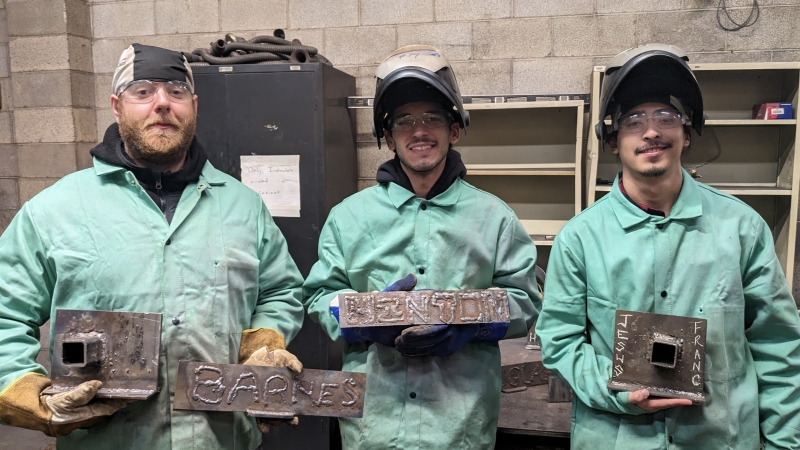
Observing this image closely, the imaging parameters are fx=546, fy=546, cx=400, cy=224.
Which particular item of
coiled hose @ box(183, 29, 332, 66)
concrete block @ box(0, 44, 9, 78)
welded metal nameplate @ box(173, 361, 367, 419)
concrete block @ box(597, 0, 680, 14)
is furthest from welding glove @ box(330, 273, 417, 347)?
concrete block @ box(0, 44, 9, 78)

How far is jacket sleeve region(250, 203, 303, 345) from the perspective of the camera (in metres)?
1.56

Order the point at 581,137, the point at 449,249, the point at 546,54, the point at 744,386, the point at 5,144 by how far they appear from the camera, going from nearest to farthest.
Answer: the point at 744,386 → the point at 449,249 → the point at 581,137 → the point at 546,54 → the point at 5,144

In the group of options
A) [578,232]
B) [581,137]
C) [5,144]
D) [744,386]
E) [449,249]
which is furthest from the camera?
[5,144]

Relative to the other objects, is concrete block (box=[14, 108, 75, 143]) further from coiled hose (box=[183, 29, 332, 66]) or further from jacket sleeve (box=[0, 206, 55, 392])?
jacket sleeve (box=[0, 206, 55, 392])

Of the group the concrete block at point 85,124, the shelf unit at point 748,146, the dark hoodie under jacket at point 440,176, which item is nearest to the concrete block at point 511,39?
the shelf unit at point 748,146

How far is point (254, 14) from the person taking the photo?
11.3 feet

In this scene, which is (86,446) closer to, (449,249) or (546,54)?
(449,249)

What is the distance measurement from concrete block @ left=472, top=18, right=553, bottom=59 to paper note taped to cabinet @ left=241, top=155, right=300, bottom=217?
1.34 meters

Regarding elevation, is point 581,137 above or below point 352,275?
above

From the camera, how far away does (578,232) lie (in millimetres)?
1419

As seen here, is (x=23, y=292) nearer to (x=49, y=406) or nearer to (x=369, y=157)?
(x=49, y=406)

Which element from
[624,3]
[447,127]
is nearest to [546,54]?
[624,3]

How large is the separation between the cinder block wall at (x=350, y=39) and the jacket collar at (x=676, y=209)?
6.42 ft

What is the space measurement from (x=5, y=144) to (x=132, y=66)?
2.88 m
